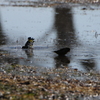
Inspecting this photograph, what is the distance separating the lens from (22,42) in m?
17.6

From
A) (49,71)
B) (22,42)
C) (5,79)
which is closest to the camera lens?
(5,79)

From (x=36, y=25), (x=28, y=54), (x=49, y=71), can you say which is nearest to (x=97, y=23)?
(x=36, y=25)

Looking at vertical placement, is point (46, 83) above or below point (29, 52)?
above

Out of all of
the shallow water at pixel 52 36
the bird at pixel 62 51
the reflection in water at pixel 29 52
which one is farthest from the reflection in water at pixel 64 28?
the bird at pixel 62 51

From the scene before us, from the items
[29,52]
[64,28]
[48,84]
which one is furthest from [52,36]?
Result: [48,84]

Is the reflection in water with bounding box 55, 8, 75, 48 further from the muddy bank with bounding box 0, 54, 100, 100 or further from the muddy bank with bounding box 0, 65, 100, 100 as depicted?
the muddy bank with bounding box 0, 65, 100, 100

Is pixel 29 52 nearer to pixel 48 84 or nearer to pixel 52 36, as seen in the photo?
pixel 52 36

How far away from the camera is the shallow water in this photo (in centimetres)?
1366

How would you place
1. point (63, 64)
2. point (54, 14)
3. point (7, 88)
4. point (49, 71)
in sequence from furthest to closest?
point (54, 14)
point (63, 64)
point (49, 71)
point (7, 88)

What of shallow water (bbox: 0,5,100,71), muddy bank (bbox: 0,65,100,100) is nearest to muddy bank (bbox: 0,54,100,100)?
muddy bank (bbox: 0,65,100,100)

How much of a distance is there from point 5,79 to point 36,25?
514 inches

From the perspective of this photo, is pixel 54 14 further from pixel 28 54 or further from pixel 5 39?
pixel 28 54

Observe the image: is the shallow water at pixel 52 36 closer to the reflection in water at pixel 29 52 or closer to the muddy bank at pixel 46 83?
the reflection in water at pixel 29 52

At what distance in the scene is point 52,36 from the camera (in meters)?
19.3
